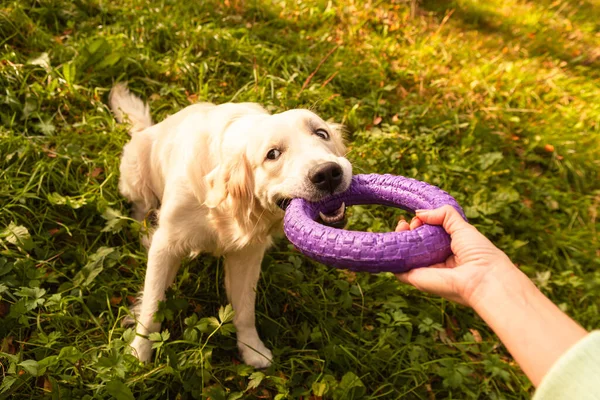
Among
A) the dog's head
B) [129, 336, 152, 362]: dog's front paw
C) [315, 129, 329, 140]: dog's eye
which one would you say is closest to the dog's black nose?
the dog's head

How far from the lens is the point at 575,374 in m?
1.22

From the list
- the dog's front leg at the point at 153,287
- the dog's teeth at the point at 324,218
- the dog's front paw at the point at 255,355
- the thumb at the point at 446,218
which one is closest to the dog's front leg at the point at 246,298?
the dog's front paw at the point at 255,355

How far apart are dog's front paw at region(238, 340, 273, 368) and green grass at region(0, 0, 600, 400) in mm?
74

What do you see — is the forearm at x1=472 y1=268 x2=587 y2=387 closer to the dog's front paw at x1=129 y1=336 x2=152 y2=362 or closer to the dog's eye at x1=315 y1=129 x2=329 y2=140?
the dog's eye at x1=315 y1=129 x2=329 y2=140

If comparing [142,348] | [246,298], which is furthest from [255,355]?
[142,348]

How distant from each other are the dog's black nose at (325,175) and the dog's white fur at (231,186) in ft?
0.08

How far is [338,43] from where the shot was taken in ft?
17.2

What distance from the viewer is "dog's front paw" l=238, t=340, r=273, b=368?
9.18 feet

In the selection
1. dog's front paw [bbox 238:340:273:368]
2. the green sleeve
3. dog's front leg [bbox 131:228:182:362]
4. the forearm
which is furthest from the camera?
dog's front paw [bbox 238:340:273:368]

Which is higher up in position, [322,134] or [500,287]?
[500,287]

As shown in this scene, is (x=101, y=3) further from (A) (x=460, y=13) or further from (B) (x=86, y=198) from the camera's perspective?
(A) (x=460, y=13)

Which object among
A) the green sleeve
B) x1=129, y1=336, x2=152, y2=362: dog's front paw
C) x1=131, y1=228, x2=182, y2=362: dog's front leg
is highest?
the green sleeve

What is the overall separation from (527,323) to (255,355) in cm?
175

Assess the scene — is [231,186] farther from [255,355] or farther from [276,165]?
[255,355]
